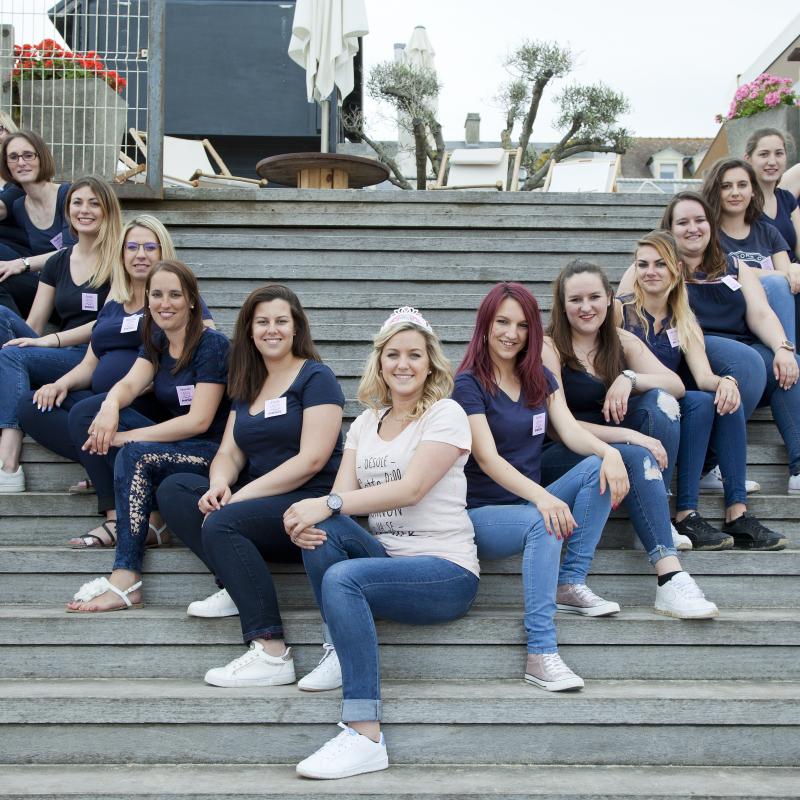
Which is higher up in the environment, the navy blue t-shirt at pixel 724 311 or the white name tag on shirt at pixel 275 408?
the navy blue t-shirt at pixel 724 311

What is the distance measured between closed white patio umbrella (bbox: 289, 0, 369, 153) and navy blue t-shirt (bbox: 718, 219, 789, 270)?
4.11 meters

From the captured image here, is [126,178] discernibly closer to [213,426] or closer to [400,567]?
[213,426]

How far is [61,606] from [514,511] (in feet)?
4.83

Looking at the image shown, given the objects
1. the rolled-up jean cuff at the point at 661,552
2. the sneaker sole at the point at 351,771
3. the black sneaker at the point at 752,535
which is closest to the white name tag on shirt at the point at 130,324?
the sneaker sole at the point at 351,771

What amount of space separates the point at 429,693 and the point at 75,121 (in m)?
4.84

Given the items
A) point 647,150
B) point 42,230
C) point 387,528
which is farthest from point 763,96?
point 647,150

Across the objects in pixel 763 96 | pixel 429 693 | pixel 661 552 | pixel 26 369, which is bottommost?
pixel 429 693

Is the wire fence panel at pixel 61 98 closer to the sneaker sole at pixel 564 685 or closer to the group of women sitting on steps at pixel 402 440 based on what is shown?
the group of women sitting on steps at pixel 402 440

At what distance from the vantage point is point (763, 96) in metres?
6.61

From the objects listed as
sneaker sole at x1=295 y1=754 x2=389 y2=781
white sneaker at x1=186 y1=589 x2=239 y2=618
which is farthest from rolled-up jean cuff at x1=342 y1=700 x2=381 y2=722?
white sneaker at x1=186 y1=589 x2=239 y2=618

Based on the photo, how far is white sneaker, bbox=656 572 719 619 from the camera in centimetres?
262

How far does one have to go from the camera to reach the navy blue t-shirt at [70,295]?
3.70 m

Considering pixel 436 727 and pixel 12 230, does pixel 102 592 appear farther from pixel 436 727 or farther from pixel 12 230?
pixel 12 230

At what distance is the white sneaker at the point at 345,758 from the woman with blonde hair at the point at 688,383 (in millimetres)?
1294
